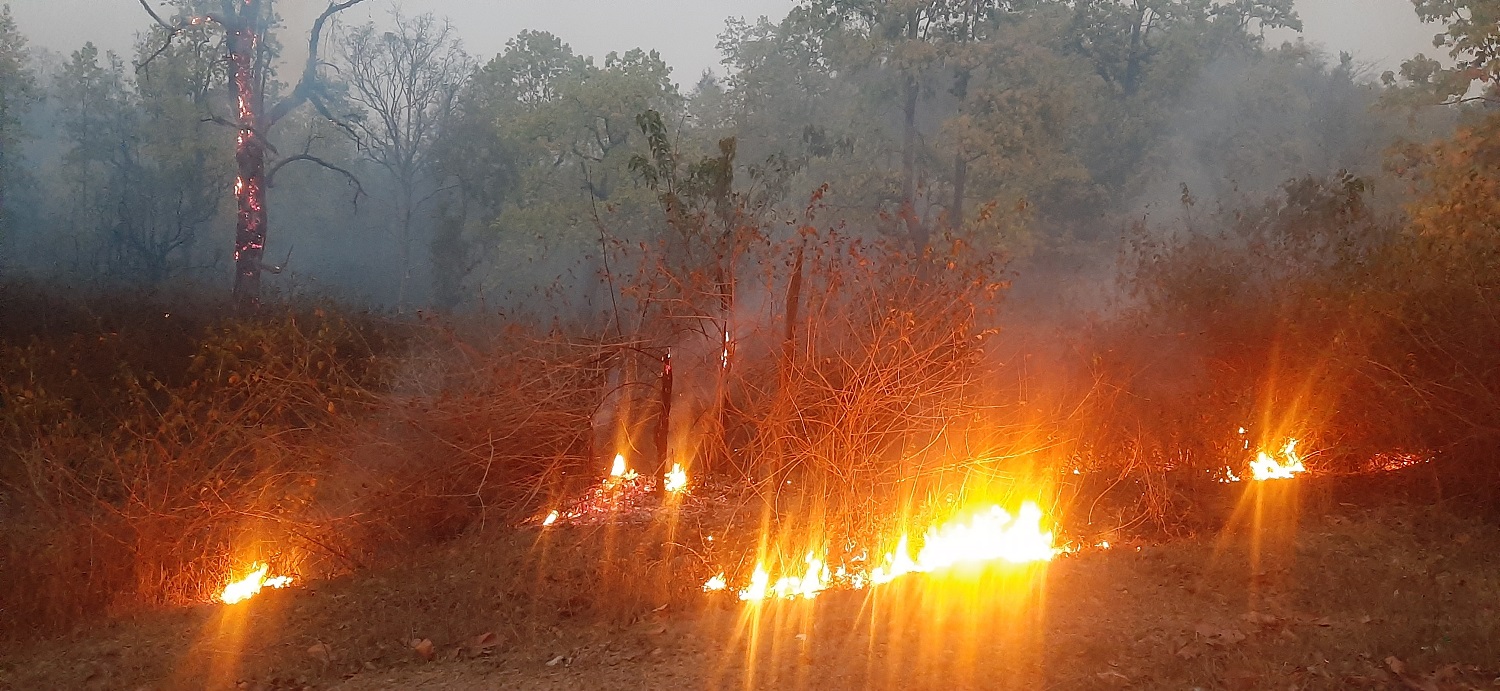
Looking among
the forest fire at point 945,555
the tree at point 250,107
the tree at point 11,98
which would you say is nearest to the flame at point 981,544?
the forest fire at point 945,555

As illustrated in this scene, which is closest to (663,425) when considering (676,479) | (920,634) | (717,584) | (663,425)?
(663,425)

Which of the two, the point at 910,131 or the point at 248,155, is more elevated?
the point at 910,131

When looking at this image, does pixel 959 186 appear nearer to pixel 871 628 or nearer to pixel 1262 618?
pixel 1262 618

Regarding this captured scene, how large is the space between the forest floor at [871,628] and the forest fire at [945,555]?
0.69 feet

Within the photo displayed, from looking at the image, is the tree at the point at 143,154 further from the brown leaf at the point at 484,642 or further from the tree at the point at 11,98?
the brown leaf at the point at 484,642

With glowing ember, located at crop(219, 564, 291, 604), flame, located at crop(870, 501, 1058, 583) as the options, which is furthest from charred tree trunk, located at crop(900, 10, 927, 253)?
glowing ember, located at crop(219, 564, 291, 604)

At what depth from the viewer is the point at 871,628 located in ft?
15.8

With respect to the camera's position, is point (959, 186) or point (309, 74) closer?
point (309, 74)

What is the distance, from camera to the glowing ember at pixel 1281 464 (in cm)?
804

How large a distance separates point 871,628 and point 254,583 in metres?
4.08

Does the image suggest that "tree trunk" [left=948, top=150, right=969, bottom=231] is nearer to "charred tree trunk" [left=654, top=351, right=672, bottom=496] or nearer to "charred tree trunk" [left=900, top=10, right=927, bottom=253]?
"charred tree trunk" [left=900, top=10, right=927, bottom=253]

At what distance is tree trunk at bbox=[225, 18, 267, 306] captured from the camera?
14.3 metres

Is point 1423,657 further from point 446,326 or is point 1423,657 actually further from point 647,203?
point 647,203

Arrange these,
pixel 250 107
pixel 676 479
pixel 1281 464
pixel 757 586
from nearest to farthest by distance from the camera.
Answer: pixel 757 586
pixel 676 479
pixel 1281 464
pixel 250 107
